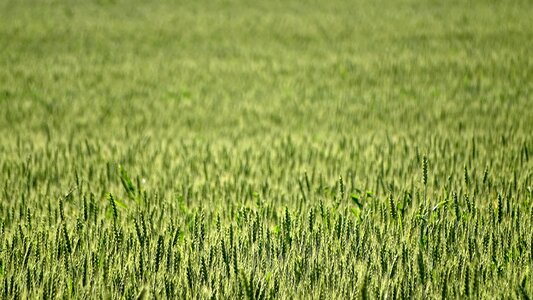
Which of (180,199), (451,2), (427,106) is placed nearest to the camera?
(180,199)

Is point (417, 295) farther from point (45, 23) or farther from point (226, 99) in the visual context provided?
point (45, 23)

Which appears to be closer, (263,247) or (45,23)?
(263,247)

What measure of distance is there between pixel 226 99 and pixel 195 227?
2986 mm

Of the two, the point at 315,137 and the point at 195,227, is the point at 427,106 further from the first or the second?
the point at 195,227

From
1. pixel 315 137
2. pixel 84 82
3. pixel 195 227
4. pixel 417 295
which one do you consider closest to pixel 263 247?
pixel 195 227

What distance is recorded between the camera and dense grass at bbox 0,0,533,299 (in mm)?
2260

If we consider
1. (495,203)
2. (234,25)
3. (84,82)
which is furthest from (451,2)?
(495,203)

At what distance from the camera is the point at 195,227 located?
2.54m

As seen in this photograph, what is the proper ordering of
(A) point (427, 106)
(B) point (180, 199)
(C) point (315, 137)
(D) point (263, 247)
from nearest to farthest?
(D) point (263, 247)
(B) point (180, 199)
(C) point (315, 137)
(A) point (427, 106)

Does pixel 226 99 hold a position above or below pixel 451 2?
below

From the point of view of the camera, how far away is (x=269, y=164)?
11.4ft

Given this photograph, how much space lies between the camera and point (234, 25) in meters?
8.92

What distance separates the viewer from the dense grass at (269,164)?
7.41 ft

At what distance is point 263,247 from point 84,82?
13.9ft
